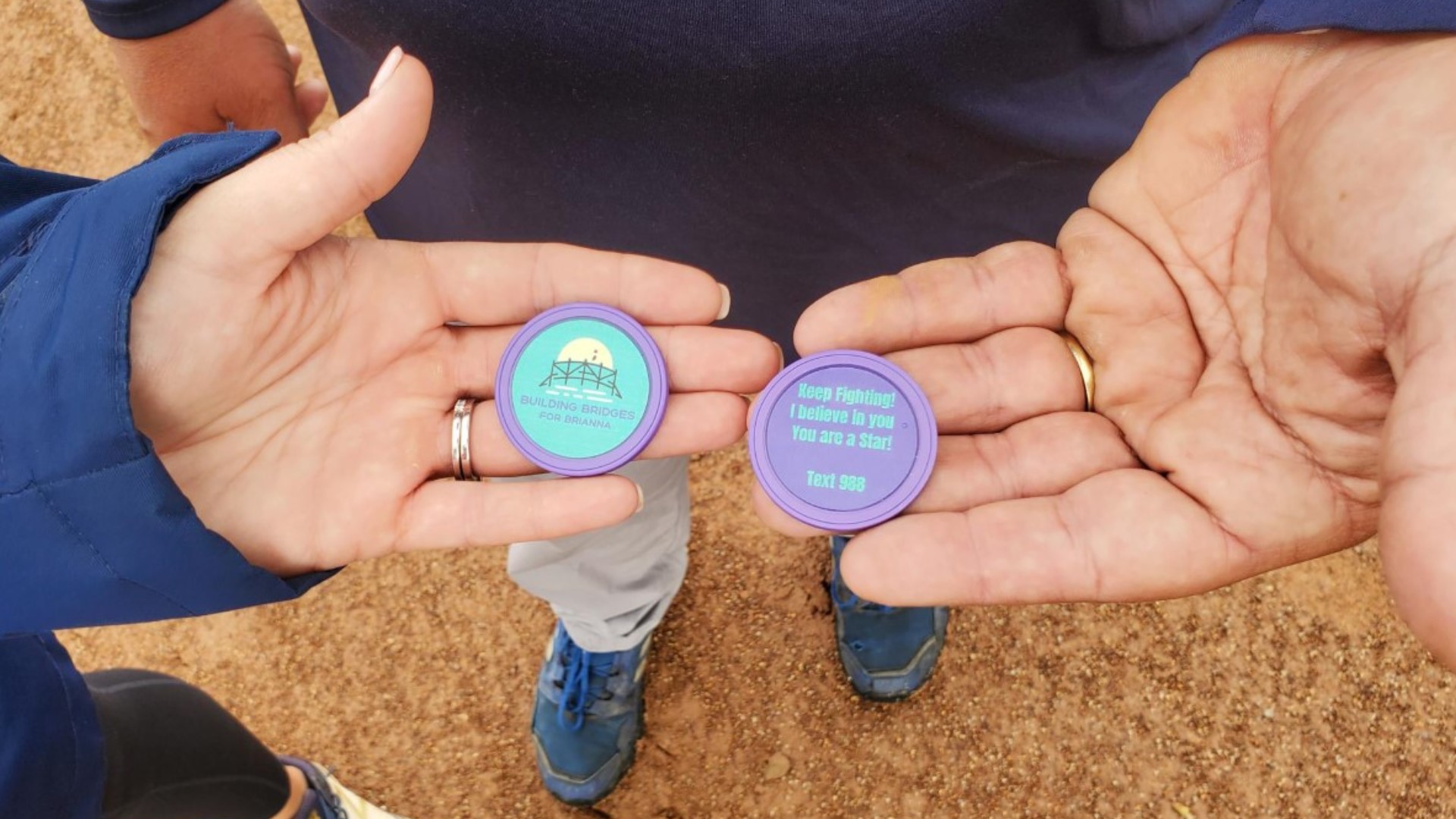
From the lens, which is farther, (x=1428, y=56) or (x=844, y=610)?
(x=844, y=610)

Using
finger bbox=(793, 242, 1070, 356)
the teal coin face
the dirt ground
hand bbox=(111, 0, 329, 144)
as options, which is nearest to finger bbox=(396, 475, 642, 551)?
the teal coin face

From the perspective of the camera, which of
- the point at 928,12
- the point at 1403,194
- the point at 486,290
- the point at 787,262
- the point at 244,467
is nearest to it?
the point at 1403,194

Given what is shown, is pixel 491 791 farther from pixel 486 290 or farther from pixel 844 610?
pixel 486 290

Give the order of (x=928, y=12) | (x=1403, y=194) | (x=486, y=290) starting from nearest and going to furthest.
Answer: (x=1403, y=194), (x=928, y=12), (x=486, y=290)

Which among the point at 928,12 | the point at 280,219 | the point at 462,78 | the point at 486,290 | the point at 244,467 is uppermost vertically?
the point at 928,12

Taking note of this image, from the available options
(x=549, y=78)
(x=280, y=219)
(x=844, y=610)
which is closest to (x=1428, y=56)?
(x=549, y=78)

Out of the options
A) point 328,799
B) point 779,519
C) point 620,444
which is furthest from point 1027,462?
point 328,799

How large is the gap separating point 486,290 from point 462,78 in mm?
383

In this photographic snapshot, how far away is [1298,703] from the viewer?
2904mm

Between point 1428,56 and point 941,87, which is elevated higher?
point 1428,56

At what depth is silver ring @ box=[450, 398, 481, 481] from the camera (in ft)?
6.08

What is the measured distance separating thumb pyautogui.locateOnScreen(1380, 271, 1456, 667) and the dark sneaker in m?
2.52

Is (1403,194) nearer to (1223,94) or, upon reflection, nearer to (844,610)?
(1223,94)

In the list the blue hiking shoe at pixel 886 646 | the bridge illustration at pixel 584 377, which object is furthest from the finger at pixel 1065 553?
the blue hiking shoe at pixel 886 646
